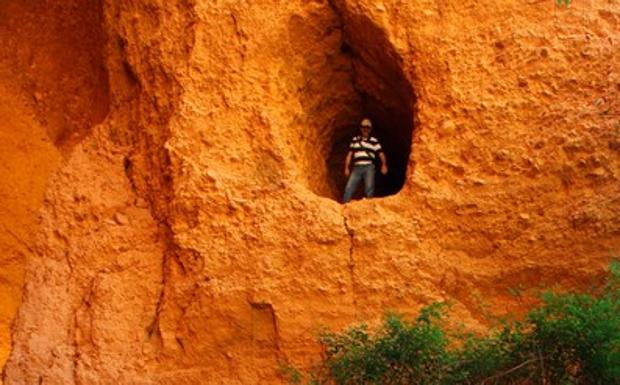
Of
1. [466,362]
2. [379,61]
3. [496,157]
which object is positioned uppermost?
[379,61]

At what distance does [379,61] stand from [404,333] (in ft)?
9.58

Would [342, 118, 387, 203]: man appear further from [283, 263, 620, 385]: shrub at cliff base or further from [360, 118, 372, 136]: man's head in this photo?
[283, 263, 620, 385]: shrub at cliff base

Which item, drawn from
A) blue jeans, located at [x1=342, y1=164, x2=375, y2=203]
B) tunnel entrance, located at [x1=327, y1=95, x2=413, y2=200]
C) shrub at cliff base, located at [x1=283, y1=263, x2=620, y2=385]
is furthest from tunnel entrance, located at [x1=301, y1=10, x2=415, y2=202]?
shrub at cliff base, located at [x1=283, y1=263, x2=620, y2=385]

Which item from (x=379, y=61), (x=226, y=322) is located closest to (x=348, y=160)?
(x=379, y=61)

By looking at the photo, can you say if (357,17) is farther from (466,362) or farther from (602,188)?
(466,362)

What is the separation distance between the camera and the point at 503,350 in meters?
7.32

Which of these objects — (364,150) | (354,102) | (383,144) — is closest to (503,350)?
(364,150)

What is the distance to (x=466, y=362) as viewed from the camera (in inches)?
288

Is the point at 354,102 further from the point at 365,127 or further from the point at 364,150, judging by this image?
the point at 364,150

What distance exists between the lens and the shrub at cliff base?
700 cm

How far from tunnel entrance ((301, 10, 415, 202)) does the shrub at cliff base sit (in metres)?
2.11

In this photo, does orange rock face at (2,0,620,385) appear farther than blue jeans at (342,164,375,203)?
No

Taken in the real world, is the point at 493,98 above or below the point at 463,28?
below

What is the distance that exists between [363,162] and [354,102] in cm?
74
